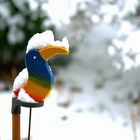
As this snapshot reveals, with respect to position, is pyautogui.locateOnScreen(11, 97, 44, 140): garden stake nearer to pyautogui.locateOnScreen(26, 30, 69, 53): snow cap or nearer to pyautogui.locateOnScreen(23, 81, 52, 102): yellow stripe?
pyautogui.locateOnScreen(23, 81, 52, 102): yellow stripe

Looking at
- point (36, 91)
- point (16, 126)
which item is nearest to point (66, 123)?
point (16, 126)

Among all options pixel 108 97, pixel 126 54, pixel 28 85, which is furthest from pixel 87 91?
pixel 28 85

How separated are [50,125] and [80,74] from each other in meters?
1.47

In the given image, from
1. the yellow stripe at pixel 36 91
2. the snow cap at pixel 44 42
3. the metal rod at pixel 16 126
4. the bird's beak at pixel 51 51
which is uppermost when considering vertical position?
the snow cap at pixel 44 42

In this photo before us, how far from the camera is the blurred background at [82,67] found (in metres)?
3.26

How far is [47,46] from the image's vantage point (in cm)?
201

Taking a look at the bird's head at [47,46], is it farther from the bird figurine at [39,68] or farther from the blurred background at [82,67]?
the blurred background at [82,67]

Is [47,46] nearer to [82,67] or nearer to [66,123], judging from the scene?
[66,123]

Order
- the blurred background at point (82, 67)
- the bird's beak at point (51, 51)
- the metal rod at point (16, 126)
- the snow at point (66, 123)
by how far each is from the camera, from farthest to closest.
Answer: the blurred background at point (82, 67)
the snow at point (66, 123)
the metal rod at point (16, 126)
the bird's beak at point (51, 51)

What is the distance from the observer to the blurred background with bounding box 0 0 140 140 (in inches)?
128

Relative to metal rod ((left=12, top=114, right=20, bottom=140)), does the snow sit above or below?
above

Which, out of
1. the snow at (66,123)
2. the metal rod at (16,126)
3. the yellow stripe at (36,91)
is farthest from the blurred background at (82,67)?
the yellow stripe at (36,91)

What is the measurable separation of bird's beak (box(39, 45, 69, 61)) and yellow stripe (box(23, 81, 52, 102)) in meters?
0.13

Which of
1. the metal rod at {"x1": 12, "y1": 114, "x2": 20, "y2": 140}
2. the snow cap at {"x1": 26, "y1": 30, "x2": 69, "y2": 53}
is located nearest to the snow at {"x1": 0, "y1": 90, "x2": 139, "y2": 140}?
the metal rod at {"x1": 12, "y1": 114, "x2": 20, "y2": 140}
